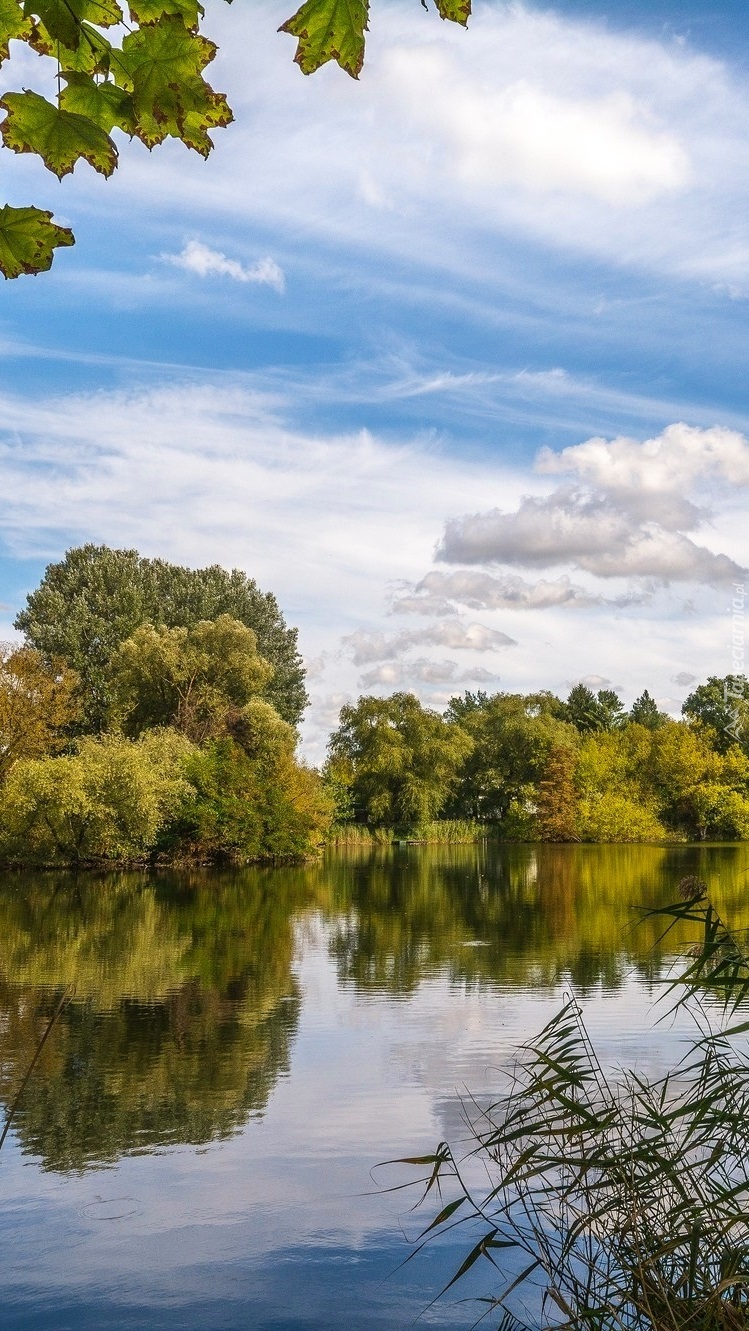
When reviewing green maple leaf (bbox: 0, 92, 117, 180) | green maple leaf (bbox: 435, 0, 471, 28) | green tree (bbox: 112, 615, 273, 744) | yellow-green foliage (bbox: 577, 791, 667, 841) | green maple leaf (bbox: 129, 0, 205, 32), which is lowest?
yellow-green foliage (bbox: 577, 791, 667, 841)

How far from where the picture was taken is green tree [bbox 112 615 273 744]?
124 feet

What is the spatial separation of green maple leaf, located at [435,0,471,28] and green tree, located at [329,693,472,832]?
50852 millimetres

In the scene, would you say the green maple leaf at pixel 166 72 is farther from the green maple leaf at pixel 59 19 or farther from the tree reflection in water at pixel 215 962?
the tree reflection in water at pixel 215 962

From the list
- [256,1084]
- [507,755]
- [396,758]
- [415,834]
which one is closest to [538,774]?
[507,755]

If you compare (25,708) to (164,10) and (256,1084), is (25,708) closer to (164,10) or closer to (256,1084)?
(256,1084)

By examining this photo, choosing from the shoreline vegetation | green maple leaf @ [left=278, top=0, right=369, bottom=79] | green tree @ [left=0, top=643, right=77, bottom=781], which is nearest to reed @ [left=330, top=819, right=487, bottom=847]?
the shoreline vegetation

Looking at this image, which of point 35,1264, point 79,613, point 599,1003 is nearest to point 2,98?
point 35,1264

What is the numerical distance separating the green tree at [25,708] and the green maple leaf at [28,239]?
1179 inches

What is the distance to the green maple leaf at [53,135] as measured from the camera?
2.59 m

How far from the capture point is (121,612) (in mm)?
43375

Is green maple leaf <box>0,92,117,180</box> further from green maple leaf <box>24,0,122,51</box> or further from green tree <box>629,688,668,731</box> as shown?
green tree <box>629,688,668,731</box>

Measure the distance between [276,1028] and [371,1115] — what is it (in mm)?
3124

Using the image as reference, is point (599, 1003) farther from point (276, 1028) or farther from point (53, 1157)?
point (53, 1157)

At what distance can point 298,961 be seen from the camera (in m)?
15.1
